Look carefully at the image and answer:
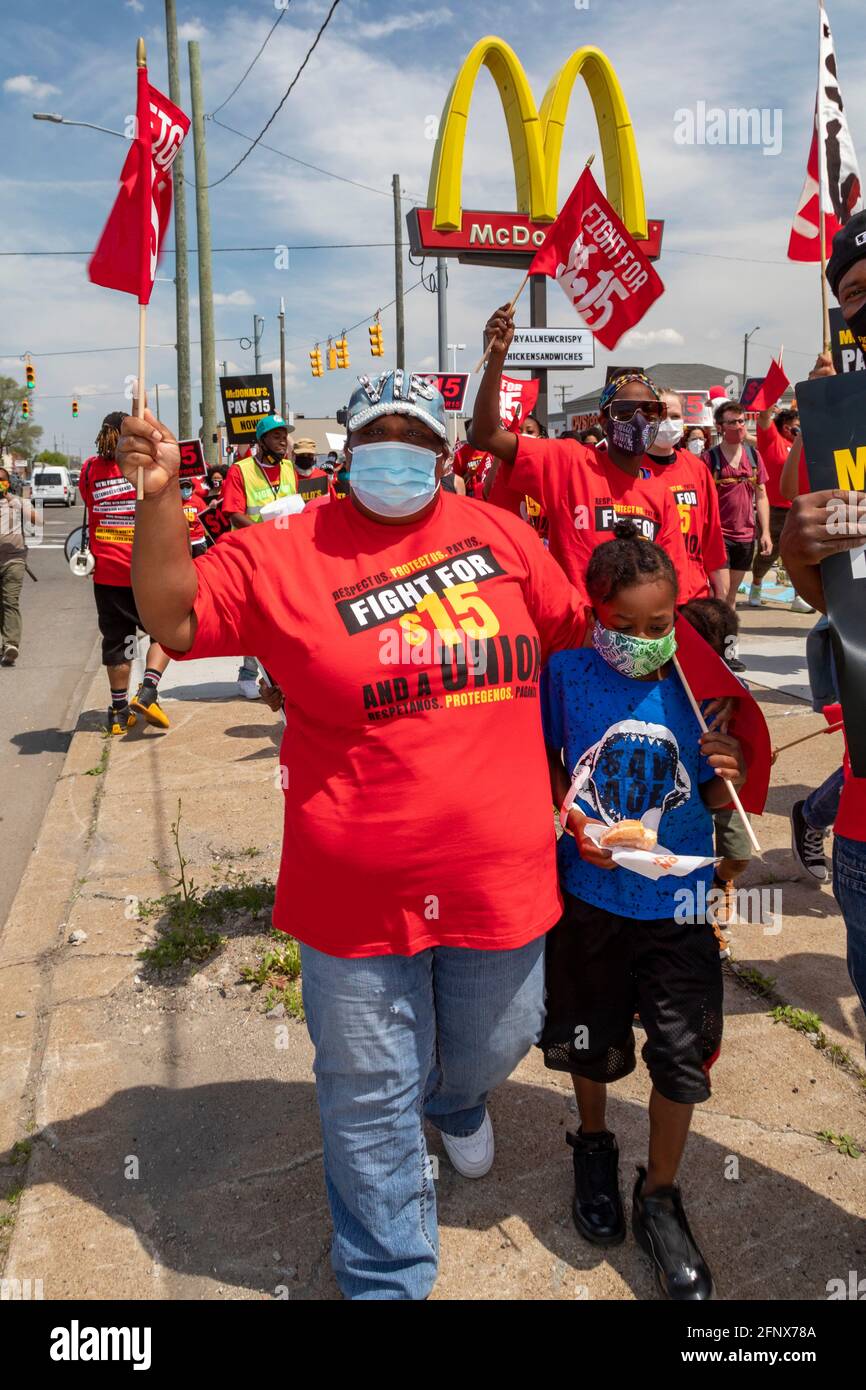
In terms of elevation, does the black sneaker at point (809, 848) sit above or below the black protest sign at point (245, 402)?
below

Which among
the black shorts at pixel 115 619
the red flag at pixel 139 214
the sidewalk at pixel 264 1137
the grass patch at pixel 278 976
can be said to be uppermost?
the red flag at pixel 139 214

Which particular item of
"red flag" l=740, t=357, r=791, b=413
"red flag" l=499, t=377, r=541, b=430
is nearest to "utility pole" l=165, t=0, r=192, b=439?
"red flag" l=499, t=377, r=541, b=430

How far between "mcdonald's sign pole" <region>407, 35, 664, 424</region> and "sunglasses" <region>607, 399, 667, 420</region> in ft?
34.5

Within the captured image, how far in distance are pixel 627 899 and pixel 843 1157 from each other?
1.06 meters

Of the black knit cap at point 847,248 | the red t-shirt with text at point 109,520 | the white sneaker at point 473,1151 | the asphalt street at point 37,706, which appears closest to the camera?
the black knit cap at point 847,248

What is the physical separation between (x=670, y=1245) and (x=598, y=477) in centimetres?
272

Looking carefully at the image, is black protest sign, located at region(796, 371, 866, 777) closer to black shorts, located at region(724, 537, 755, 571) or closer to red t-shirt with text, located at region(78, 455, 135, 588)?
red t-shirt with text, located at region(78, 455, 135, 588)

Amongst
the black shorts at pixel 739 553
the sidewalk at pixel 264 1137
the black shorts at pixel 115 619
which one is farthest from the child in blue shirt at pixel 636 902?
the black shorts at pixel 739 553

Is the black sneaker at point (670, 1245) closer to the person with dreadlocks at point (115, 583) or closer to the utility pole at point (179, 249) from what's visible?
the person with dreadlocks at point (115, 583)

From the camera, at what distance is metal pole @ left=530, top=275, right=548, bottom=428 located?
15109 mm

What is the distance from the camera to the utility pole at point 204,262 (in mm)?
16047

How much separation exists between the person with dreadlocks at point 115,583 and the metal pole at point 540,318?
915 centimetres

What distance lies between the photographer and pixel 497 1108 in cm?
292
